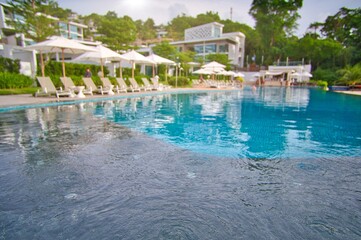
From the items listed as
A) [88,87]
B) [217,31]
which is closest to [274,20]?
[217,31]

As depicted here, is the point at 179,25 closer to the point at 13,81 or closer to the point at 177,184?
the point at 13,81

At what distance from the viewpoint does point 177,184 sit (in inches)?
118

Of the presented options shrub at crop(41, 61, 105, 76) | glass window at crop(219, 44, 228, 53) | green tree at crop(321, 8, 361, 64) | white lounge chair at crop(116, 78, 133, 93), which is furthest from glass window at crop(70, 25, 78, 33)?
green tree at crop(321, 8, 361, 64)

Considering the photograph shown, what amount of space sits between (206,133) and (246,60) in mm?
49418

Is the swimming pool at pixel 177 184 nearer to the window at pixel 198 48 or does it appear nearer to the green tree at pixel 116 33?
the green tree at pixel 116 33

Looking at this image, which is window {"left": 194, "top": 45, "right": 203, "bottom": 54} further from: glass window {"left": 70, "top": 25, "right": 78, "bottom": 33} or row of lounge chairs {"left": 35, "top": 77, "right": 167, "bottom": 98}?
row of lounge chairs {"left": 35, "top": 77, "right": 167, "bottom": 98}

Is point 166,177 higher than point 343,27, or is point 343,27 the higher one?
point 343,27

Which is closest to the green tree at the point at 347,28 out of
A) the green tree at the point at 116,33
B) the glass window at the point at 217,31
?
the glass window at the point at 217,31

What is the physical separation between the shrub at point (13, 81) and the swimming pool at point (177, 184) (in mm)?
8957

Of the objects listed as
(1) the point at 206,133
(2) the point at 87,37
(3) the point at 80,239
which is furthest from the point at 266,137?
(2) the point at 87,37

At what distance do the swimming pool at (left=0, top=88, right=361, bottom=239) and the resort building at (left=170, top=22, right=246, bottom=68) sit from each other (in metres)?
40.7

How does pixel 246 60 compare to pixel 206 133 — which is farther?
pixel 246 60

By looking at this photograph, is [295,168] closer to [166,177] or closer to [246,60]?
[166,177]

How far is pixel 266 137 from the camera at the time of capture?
17.6ft
